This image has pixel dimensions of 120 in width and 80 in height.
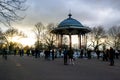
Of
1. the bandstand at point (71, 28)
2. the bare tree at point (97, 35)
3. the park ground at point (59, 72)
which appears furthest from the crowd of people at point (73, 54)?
the bare tree at point (97, 35)

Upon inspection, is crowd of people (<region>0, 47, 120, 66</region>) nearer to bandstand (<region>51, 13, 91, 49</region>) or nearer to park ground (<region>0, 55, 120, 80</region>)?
bandstand (<region>51, 13, 91, 49</region>)

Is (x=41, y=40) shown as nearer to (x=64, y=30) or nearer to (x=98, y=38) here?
(x=98, y=38)

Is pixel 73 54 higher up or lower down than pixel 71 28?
lower down

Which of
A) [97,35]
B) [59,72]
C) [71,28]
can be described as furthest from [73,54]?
[97,35]

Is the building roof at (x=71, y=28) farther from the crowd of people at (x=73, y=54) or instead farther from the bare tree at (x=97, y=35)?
the bare tree at (x=97, y=35)

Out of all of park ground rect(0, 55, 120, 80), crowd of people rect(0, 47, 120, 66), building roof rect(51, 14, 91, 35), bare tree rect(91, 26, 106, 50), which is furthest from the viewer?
bare tree rect(91, 26, 106, 50)

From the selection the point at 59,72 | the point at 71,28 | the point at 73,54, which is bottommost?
the point at 59,72

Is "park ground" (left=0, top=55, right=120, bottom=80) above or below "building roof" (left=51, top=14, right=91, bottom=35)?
below

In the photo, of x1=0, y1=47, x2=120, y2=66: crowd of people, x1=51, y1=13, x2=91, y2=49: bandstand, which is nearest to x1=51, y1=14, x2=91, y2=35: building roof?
x1=51, y1=13, x2=91, y2=49: bandstand

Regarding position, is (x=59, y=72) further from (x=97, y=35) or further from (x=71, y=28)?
(x=97, y=35)

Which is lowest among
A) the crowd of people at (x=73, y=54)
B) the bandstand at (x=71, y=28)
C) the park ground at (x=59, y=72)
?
the park ground at (x=59, y=72)

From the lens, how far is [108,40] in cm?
12712

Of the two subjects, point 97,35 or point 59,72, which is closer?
point 59,72

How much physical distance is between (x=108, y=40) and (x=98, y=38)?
12.8ft
